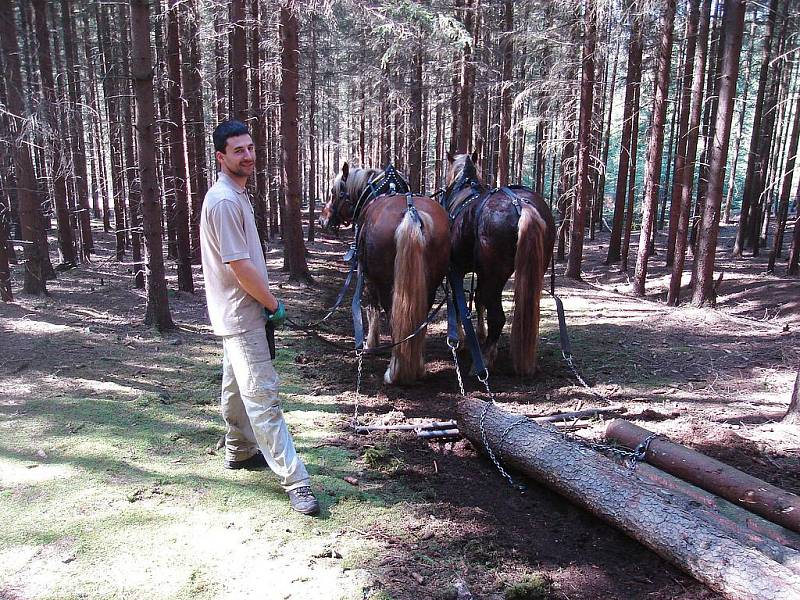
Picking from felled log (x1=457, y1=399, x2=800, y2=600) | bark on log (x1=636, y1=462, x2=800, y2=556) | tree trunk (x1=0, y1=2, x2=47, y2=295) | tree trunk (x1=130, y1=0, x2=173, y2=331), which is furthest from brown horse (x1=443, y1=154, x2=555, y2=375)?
tree trunk (x1=0, y1=2, x2=47, y2=295)

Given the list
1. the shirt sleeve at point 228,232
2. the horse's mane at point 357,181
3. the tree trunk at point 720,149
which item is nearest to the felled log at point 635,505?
the shirt sleeve at point 228,232

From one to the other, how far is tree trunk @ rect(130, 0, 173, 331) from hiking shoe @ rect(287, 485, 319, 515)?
4.92 m

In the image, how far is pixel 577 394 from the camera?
5.57m

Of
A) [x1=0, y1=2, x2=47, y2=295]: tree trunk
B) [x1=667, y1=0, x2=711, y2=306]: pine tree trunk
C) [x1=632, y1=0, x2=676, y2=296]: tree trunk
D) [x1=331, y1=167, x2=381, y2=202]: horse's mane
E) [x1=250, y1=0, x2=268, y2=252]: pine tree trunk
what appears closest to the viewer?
[x1=331, y1=167, x2=381, y2=202]: horse's mane

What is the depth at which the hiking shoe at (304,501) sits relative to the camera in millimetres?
3312

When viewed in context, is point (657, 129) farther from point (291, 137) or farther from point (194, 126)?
point (194, 126)

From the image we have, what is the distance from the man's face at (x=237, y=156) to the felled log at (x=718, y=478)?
3.39m

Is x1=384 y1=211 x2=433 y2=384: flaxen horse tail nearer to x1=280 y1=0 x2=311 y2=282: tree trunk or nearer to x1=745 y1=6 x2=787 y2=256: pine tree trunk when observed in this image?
x1=280 y1=0 x2=311 y2=282: tree trunk

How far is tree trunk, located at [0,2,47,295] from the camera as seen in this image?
8.64 m

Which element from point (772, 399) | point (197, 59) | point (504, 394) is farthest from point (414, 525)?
point (197, 59)

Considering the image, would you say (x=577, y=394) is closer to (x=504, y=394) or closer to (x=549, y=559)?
(x=504, y=394)

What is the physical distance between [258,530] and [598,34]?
13.0 meters

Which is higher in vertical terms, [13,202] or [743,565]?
[13,202]

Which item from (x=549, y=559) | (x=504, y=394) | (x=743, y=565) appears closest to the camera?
(x=743, y=565)
